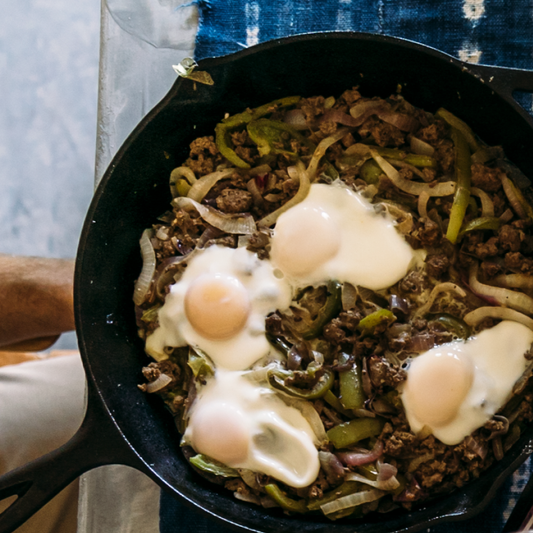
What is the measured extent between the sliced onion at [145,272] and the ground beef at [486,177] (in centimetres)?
107

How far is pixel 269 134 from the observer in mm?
1991

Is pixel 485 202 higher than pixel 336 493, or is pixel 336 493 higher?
pixel 485 202

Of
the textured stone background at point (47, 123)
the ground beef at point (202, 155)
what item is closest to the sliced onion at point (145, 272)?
the ground beef at point (202, 155)

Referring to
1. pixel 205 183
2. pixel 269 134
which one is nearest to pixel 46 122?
pixel 205 183

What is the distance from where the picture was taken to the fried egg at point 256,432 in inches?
69.8

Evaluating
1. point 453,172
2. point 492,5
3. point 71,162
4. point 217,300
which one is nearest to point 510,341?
point 453,172

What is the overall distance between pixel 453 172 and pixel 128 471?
1.54 metres

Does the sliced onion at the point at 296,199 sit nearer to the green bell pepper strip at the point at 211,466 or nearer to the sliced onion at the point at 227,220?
the sliced onion at the point at 227,220

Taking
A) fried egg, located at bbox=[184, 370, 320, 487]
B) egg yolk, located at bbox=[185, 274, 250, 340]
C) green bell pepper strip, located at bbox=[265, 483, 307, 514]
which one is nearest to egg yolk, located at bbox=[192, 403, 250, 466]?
fried egg, located at bbox=[184, 370, 320, 487]

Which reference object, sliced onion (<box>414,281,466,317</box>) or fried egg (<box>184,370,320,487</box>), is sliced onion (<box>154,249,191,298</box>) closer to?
fried egg (<box>184,370,320,487</box>)

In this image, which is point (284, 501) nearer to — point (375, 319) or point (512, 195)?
point (375, 319)

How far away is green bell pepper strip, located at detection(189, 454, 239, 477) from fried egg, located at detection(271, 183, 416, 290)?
602 mm

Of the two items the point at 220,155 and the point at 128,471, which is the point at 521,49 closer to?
the point at 220,155

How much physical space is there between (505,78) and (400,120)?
37 cm
